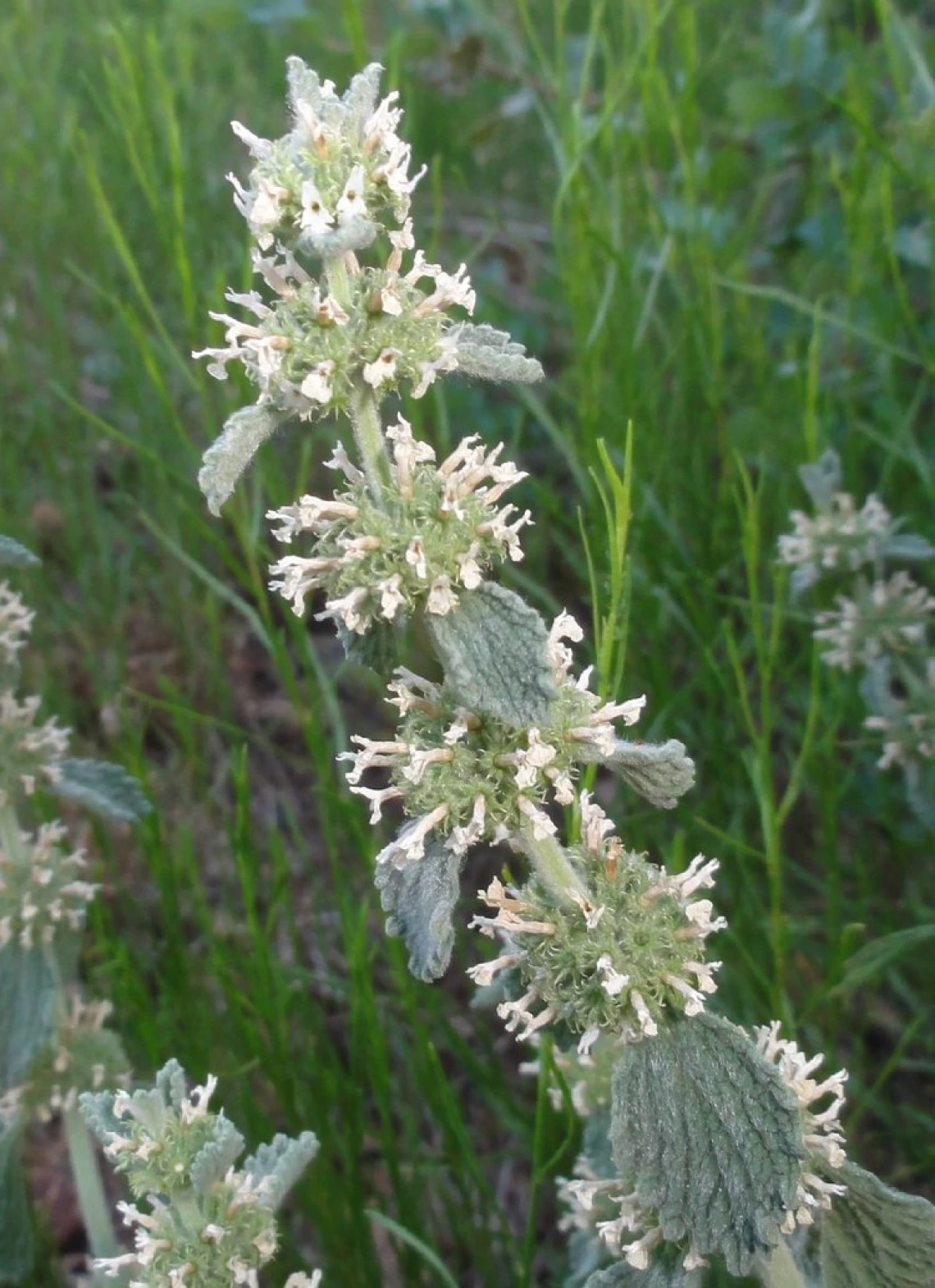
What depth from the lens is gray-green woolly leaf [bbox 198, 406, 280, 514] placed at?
1113 millimetres

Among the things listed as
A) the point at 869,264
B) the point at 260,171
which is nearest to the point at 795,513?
the point at 869,264

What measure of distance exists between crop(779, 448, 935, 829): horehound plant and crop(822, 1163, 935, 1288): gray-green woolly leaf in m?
0.85

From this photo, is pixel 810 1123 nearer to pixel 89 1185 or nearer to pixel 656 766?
pixel 656 766

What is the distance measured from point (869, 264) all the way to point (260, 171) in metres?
2.09

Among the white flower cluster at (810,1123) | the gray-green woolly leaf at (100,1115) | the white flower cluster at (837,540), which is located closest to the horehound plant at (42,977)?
the gray-green woolly leaf at (100,1115)

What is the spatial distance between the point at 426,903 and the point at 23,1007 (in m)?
0.96

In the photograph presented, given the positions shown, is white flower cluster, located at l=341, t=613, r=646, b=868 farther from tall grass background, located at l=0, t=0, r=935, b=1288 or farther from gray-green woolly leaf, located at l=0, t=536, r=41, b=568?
gray-green woolly leaf, located at l=0, t=536, r=41, b=568

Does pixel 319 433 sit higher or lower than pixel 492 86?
lower

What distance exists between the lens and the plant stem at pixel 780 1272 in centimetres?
136

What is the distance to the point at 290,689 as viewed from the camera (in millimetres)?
1997

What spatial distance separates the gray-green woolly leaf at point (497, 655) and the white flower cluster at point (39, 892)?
100 centimetres

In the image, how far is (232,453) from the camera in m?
1.13

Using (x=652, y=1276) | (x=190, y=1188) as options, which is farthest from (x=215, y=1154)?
(x=652, y=1276)

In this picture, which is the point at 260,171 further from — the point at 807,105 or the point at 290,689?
the point at 807,105
